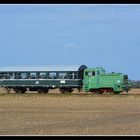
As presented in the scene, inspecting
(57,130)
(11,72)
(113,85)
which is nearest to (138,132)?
(57,130)

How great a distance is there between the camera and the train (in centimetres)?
5072

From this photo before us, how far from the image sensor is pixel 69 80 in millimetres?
51156

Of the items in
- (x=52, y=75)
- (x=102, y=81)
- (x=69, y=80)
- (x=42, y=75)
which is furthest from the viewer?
(x=42, y=75)

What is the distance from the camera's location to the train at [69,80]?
50.7 m

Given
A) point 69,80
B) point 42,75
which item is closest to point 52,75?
point 42,75

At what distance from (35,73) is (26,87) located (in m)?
1.81

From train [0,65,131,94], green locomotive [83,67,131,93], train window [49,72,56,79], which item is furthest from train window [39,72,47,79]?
green locomotive [83,67,131,93]

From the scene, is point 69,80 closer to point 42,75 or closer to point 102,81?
point 42,75

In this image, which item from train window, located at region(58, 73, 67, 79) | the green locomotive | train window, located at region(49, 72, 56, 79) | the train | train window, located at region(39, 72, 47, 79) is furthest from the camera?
train window, located at region(39, 72, 47, 79)

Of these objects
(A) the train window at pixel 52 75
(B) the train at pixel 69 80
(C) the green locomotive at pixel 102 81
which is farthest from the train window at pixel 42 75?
(C) the green locomotive at pixel 102 81

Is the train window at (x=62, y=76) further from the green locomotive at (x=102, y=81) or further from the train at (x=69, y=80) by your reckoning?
the green locomotive at (x=102, y=81)

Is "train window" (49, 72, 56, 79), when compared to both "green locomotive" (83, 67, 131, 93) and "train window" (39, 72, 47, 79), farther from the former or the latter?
"green locomotive" (83, 67, 131, 93)

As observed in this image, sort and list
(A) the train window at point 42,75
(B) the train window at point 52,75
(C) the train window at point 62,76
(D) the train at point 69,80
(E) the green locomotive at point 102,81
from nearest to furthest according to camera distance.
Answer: (E) the green locomotive at point 102,81, (D) the train at point 69,80, (C) the train window at point 62,76, (B) the train window at point 52,75, (A) the train window at point 42,75

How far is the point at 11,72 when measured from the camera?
5294cm
